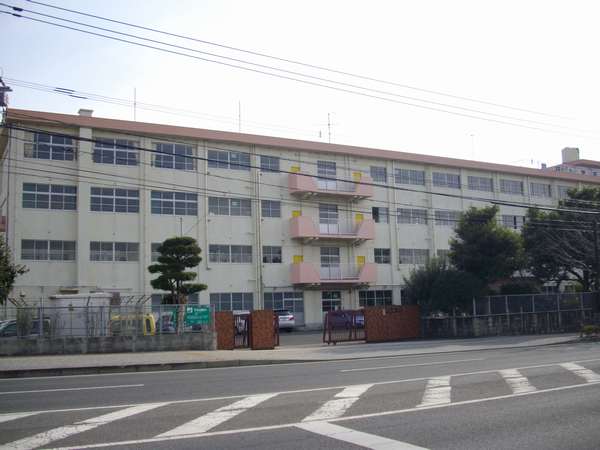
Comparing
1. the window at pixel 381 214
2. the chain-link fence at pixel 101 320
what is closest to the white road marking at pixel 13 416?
the chain-link fence at pixel 101 320

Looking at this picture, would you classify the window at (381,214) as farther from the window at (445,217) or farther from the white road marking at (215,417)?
the white road marking at (215,417)

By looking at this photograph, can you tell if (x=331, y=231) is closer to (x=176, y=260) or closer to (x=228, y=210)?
(x=228, y=210)

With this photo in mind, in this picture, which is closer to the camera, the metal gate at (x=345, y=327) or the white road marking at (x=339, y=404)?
the white road marking at (x=339, y=404)

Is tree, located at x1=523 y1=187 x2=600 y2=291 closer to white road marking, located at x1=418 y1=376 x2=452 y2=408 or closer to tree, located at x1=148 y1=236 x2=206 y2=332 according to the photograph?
tree, located at x1=148 y1=236 x2=206 y2=332

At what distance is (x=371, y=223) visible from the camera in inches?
1810

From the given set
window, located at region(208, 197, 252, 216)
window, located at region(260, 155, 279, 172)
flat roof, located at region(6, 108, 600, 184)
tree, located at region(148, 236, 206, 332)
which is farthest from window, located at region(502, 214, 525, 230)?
tree, located at region(148, 236, 206, 332)

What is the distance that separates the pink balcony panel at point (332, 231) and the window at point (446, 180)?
7882mm

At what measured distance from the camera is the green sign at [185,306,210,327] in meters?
23.9

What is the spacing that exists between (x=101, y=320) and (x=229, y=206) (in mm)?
20155

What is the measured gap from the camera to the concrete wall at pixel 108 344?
21.7 m

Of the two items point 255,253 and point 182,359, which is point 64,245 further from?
point 182,359

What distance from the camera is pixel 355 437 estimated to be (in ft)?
25.0

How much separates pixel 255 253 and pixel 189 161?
766 cm

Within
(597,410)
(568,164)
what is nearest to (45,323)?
(597,410)
